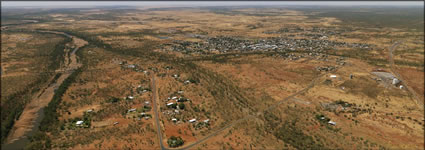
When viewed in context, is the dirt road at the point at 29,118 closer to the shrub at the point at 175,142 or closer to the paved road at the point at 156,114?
the paved road at the point at 156,114

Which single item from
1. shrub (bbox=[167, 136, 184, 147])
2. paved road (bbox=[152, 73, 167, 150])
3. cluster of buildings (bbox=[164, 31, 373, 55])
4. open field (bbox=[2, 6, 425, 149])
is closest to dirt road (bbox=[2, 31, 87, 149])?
open field (bbox=[2, 6, 425, 149])

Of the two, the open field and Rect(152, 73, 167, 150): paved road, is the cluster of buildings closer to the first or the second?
the open field

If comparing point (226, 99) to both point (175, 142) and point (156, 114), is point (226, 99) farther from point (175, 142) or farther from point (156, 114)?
point (175, 142)

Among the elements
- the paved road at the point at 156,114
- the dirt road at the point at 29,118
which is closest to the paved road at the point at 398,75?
the paved road at the point at 156,114

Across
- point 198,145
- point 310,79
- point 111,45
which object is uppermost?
point 111,45

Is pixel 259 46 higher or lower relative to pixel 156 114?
higher

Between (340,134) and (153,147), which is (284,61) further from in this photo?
(153,147)

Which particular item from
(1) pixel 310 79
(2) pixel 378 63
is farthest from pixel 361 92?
(2) pixel 378 63

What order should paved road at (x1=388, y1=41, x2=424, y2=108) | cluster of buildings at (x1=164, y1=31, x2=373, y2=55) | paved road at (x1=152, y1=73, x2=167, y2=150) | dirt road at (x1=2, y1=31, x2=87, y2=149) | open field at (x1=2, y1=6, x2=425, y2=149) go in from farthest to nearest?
cluster of buildings at (x1=164, y1=31, x2=373, y2=55) < paved road at (x1=388, y1=41, x2=424, y2=108) < dirt road at (x1=2, y1=31, x2=87, y2=149) < open field at (x1=2, y1=6, x2=425, y2=149) < paved road at (x1=152, y1=73, x2=167, y2=150)

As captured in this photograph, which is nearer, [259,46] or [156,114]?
[156,114]

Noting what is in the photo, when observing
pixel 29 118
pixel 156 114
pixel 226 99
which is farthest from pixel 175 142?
pixel 29 118

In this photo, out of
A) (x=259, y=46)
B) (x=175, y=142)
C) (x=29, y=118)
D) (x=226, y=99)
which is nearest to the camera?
(x=175, y=142)
